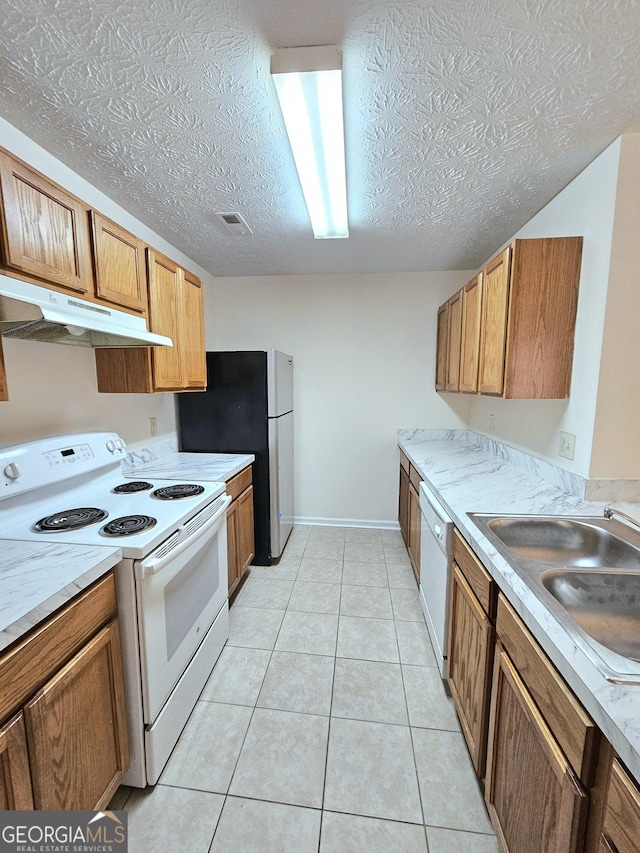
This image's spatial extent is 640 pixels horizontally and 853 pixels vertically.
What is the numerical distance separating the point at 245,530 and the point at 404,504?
4.42 ft

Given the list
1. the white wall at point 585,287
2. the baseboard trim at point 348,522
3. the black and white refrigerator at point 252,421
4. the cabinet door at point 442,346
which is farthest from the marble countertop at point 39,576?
the cabinet door at point 442,346

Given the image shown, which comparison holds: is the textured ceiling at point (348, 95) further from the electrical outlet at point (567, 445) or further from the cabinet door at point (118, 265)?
the electrical outlet at point (567, 445)

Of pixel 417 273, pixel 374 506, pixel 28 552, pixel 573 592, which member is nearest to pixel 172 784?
pixel 28 552

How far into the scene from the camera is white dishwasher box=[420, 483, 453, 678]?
1.54m

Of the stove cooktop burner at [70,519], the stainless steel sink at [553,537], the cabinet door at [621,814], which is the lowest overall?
the cabinet door at [621,814]

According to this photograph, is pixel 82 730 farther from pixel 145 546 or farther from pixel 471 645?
pixel 471 645

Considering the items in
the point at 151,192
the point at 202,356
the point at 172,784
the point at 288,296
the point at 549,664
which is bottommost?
the point at 172,784

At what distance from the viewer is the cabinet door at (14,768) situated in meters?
0.75

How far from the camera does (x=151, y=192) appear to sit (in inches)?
73.1

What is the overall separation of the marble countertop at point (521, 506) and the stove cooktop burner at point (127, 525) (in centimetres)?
118

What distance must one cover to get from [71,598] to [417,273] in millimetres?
3238

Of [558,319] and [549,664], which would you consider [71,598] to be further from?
[558,319]

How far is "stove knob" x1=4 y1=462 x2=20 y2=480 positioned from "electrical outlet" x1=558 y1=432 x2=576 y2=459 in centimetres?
240

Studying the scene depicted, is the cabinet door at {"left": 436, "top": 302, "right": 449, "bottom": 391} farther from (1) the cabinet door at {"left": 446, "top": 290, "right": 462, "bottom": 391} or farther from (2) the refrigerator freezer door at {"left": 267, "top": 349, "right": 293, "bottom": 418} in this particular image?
(2) the refrigerator freezer door at {"left": 267, "top": 349, "right": 293, "bottom": 418}
